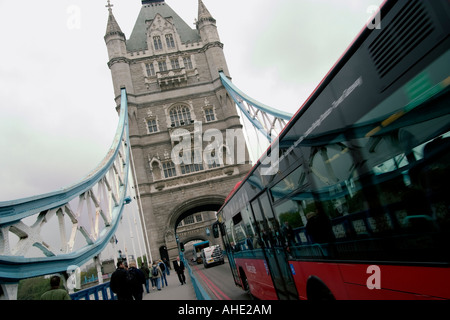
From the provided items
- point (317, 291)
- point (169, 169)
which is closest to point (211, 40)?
point (169, 169)

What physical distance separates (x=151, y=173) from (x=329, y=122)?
21096 millimetres

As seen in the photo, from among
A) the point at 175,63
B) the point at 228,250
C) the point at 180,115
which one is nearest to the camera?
the point at 228,250

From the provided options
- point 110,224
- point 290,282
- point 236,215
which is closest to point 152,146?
point 110,224

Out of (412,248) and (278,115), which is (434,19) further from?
(278,115)

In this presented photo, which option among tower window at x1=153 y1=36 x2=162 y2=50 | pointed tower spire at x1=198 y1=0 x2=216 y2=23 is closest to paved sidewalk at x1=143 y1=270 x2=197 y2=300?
tower window at x1=153 y1=36 x2=162 y2=50

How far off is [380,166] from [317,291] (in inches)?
76.5

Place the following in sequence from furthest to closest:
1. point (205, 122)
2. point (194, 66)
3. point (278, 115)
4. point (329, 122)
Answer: point (194, 66), point (205, 122), point (278, 115), point (329, 122)

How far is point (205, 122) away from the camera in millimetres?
24469

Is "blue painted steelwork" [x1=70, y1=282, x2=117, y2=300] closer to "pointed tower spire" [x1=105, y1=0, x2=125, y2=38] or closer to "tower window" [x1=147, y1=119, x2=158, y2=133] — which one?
"tower window" [x1=147, y1=119, x2=158, y2=133]

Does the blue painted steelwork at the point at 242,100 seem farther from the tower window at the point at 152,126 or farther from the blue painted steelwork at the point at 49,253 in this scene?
the blue painted steelwork at the point at 49,253

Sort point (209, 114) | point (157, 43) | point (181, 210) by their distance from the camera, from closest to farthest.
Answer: point (181, 210), point (209, 114), point (157, 43)

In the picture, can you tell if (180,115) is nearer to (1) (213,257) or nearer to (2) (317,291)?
(1) (213,257)

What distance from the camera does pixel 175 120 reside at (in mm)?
24578

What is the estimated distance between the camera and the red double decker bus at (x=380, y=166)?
5.71 ft
